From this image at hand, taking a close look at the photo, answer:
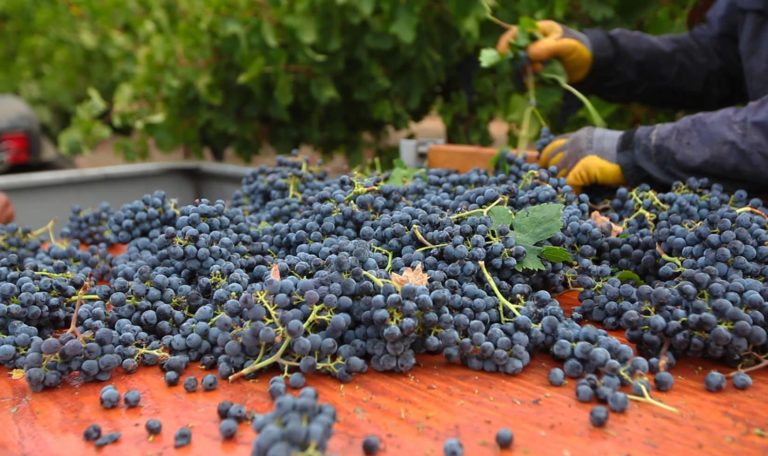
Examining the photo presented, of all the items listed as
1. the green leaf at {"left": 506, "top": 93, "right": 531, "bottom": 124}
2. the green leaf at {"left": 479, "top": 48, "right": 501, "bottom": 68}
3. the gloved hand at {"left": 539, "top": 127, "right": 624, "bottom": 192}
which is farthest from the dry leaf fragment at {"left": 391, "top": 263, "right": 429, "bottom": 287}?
the green leaf at {"left": 506, "top": 93, "right": 531, "bottom": 124}

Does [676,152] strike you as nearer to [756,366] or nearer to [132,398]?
[756,366]

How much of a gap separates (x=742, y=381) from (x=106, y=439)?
913 millimetres

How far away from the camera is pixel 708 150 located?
5.00 ft

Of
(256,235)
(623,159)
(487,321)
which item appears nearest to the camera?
(487,321)

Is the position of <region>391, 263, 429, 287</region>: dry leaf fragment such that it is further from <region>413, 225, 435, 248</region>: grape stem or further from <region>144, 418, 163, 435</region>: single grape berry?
<region>144, 418, 163, 435</region>: single grape berry

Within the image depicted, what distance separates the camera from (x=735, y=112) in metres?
1.55

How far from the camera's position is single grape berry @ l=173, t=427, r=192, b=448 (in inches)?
34.0

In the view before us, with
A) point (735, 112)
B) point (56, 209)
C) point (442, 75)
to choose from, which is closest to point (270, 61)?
point (442, 75)

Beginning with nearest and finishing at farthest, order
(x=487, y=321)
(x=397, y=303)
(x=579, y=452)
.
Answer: (x=579, y=452)
(x=397, y=303)
(x=487, y=321)

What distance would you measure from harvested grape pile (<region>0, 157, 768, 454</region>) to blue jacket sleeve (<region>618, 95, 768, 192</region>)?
109mm

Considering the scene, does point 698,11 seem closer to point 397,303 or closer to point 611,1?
point 611,1

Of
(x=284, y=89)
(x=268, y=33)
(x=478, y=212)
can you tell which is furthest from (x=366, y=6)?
(x=478, y=212)

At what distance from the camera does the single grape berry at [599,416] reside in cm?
87

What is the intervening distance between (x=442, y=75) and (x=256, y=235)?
1856 mm
